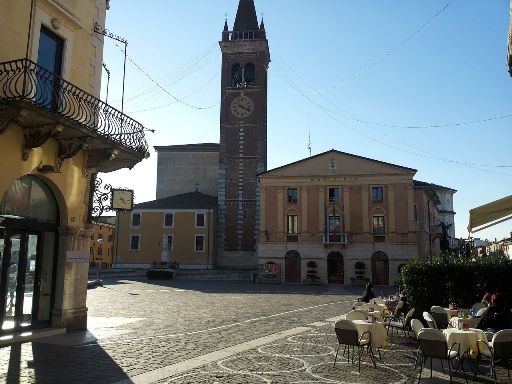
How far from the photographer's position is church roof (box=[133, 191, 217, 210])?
185 ft

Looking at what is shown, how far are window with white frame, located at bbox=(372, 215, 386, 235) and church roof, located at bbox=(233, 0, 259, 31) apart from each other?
30.2 metres

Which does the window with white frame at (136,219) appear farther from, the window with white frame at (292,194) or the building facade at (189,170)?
the window with white frame at (292,194)

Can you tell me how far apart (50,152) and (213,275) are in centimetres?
3731

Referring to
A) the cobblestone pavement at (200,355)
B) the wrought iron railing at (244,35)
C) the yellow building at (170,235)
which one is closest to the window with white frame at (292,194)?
the yellow building at (170,235)

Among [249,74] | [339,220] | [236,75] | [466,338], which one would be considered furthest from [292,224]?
[466,338]

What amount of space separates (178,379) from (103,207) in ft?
23.9

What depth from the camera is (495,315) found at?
969cm

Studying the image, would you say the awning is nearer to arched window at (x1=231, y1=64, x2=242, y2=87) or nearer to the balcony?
the balcony

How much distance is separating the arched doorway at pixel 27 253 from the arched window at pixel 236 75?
47539mm

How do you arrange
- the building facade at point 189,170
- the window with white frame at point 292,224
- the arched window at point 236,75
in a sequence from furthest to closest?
the building facade at point 189,170 → the arched window at point 236,75 → the window with white frame at point 292,224

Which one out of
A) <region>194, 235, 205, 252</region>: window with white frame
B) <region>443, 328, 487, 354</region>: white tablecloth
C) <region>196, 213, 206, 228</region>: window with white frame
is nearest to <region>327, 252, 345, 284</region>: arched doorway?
<region>194, 235, 205, 252</region>: window with white frame

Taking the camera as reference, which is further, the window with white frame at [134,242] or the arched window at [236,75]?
the arched window at [236,75]

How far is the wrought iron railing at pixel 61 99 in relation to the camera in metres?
9.90

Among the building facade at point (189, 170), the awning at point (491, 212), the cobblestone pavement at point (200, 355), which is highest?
the building facade at point (189, 170)
